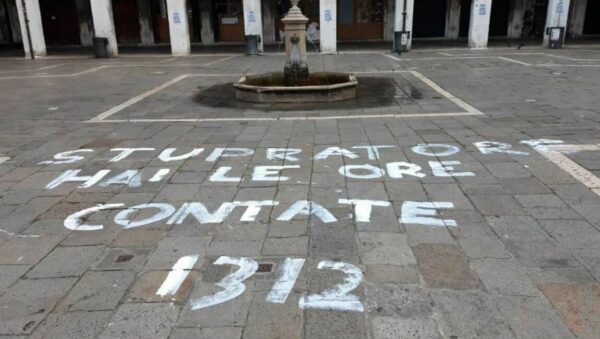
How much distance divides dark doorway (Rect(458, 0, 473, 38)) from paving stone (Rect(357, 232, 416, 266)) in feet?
76.3

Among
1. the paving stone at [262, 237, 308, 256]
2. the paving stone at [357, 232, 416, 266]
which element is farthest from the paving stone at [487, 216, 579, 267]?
the paving stone at [262, 237, 308, 256]

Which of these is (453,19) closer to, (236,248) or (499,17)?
(499,17)

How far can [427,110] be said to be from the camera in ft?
28.4

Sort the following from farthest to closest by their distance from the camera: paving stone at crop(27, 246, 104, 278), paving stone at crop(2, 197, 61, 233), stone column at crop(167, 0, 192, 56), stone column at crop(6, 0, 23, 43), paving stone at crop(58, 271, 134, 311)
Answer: stone column at crop(6, 0, 23, 43) < stone column at crop(167, 0, 192, 56) < paving stone at crop(2, 197, 61, 233) < paving stone at crop(27, 246, 104, 278) < paving stone at crop(58, 271, 134, 311)

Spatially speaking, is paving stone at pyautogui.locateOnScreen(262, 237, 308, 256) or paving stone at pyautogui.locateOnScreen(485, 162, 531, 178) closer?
paving stone at pyautogui.locateOnScreen(262, 237, 308, 256)

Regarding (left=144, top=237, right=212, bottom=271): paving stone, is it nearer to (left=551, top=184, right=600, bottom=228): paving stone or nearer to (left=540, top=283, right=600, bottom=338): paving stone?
(left=540, top=283, right=600, bottom=338): paving stone

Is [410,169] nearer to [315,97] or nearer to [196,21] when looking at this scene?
[315,97]

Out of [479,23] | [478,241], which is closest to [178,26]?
[479,23]

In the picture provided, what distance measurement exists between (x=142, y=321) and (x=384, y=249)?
1.75 m

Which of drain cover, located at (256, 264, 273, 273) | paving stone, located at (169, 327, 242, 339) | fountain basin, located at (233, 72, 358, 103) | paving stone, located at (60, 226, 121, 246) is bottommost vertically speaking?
paving stone, located at (169, 327, 242, 339)

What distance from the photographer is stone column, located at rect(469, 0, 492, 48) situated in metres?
19.7

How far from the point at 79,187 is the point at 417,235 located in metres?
3.44

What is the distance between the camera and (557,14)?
65.1ft

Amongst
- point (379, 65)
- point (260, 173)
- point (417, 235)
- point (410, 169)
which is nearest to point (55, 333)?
point (417, 235)
